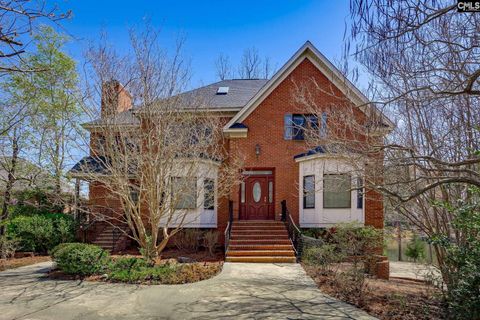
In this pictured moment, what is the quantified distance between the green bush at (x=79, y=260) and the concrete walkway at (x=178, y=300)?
487 mm

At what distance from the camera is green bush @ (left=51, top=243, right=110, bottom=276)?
31.4 feet

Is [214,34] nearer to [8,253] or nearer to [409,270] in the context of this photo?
[8,253]

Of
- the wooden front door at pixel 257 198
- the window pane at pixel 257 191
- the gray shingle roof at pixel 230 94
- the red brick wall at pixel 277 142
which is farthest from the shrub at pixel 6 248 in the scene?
the window pane at pixel 257 191

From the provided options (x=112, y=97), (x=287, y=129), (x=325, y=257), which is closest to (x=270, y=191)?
(x=287, y=129)

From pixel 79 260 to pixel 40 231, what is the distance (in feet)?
21.8

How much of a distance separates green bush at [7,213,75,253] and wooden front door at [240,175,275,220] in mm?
8282

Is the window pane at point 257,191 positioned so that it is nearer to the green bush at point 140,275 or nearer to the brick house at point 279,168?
the brick house at point 279,168

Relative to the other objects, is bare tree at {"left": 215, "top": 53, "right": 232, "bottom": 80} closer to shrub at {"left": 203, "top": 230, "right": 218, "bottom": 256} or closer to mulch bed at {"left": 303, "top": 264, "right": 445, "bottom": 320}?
shrub at {"left": 203, "top": 230, "right": 218, "bottom": 256}

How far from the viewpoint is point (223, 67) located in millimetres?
32438

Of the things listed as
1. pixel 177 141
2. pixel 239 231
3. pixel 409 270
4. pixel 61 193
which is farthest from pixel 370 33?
pixel 409 270

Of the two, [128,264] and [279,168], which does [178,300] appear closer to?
[128,264]

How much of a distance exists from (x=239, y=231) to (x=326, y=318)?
809 centimetres

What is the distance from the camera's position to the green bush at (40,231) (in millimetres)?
14508

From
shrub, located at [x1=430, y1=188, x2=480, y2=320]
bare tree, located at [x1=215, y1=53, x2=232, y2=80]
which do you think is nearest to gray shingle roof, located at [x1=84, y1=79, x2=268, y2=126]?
shrub, located at [x1=430, y1=188, x2=480, y2=320]
